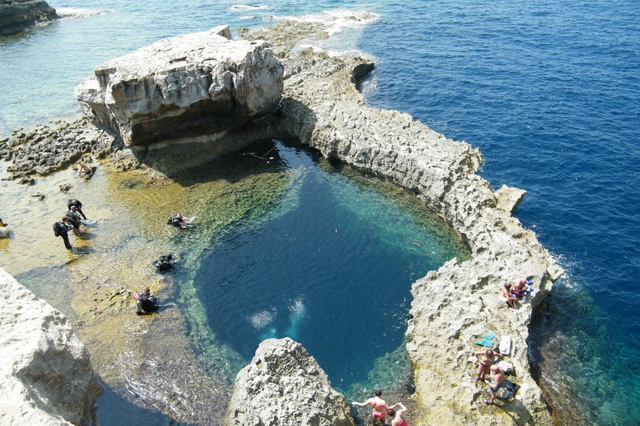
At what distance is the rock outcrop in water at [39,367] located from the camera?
14.6m

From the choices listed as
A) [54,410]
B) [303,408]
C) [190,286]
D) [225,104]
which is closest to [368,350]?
[303,408]

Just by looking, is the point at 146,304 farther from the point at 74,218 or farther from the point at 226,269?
the point at 74,218

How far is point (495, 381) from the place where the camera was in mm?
22375

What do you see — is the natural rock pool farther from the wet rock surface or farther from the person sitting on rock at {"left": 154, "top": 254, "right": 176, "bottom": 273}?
the wet rock surface

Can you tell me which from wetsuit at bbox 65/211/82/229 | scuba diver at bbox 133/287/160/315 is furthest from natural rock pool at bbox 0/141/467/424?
wetsuit at bbox 65/211/82/229

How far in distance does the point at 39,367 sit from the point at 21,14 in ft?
324

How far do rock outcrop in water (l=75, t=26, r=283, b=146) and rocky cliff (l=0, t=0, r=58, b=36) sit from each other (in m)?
59.3

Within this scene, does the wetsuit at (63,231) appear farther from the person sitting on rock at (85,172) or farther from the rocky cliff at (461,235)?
the rocky cliff at (461,235)

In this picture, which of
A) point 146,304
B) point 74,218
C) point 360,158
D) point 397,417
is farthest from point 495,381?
point 74,218

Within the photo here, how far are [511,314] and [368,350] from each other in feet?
26.6

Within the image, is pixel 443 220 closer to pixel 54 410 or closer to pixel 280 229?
pixel 280 229

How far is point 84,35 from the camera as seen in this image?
87.8m

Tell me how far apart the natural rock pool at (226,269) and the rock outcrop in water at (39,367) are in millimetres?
6109

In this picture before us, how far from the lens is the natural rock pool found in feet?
85.9
